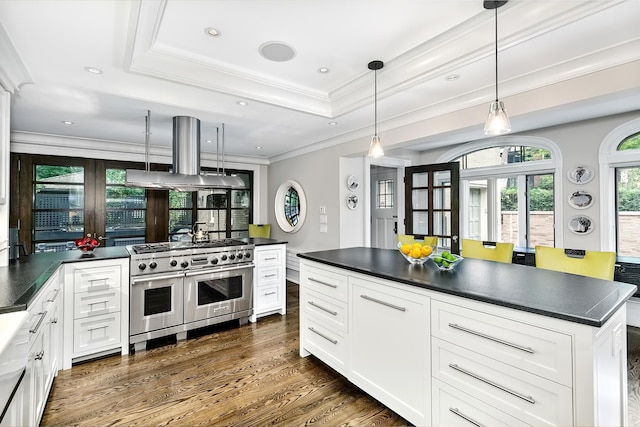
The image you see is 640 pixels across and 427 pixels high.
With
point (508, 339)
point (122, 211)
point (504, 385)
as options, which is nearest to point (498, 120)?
point (508, 339)

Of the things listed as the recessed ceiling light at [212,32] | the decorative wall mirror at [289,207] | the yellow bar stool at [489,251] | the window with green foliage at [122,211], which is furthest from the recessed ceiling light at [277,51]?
the window with green foliage at [122,211]

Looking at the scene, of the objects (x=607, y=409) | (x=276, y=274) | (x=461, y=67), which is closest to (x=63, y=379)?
(x=276, y=274)

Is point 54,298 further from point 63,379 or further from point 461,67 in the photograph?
point 461,67

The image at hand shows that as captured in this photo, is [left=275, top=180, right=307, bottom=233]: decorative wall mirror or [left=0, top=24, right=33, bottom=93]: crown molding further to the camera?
[left=275, top=180, right=307, bottom=233]: decorative wall mirror

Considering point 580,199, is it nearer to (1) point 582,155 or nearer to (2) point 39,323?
(1) point 582,155

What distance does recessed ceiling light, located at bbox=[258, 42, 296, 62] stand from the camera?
2.36 metres

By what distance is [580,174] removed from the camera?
382 centimetres

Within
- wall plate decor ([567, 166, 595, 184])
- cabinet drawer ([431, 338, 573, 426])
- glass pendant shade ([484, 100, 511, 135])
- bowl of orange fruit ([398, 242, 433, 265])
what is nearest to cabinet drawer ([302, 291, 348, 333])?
bowl of orange fruit ([398, 242, 433, 265])

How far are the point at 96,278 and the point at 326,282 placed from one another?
2045 mm

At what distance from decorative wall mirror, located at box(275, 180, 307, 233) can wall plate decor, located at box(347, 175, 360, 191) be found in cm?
118

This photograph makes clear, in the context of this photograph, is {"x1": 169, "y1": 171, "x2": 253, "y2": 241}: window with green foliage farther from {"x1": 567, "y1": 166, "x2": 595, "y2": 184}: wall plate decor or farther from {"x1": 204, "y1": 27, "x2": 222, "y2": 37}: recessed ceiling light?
{"x1": 567, "y1": 166, "x2": 595, "y2": 184}: wall plate decor

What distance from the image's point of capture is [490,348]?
149 cm

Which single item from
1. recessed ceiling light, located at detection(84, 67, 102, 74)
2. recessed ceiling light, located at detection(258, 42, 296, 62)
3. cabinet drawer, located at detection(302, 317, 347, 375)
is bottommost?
cabinet drawer, located at detection(302, 317, 347, 375)

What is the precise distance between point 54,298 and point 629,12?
Answer: 412 centimetres
